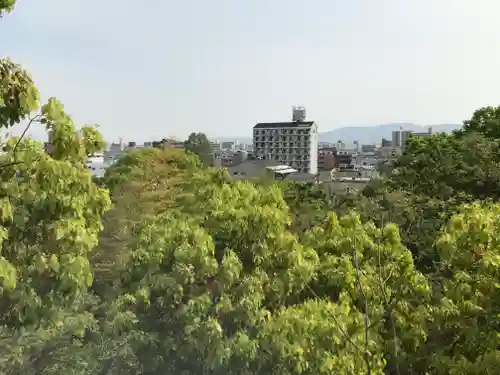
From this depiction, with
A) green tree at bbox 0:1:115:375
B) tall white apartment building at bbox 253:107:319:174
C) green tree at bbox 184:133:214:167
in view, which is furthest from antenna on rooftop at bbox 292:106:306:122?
green tree at bbox 0:1:115:375

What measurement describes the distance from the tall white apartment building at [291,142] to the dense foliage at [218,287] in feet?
179

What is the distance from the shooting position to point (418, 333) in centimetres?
514

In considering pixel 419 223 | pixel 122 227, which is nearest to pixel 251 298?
pixel 419 223

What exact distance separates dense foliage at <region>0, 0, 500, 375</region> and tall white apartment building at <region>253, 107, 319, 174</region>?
5455 cm

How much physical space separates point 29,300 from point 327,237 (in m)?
3.73

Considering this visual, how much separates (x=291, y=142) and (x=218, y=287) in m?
57.6

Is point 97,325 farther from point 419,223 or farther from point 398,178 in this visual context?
point 398,178

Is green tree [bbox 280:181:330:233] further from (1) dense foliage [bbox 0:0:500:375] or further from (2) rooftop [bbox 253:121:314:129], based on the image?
(2) rooftop [bbox 253:121:314:129]


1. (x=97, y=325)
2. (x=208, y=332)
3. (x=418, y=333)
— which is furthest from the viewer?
(x=97, y=325)

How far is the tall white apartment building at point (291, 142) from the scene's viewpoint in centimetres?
6141

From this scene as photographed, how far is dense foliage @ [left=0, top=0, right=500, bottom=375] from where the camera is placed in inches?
125

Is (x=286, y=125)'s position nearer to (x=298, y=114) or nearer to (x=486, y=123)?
(x=298, y=114)

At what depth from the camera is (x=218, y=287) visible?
4.99m

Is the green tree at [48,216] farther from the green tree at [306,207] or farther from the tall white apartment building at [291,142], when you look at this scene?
the tall white apartment building at [291,142]
